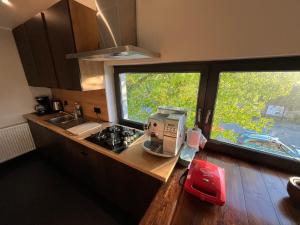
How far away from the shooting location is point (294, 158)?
1.00 metres

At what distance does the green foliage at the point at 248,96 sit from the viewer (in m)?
0.96

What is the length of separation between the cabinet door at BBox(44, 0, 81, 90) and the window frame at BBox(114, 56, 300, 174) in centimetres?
74

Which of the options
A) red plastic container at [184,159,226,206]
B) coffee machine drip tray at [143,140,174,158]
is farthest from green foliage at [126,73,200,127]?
red plastic container at [184,159,226,206]

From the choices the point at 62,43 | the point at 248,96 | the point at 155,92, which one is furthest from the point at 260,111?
the point at 62,43

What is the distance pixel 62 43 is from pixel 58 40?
3.3 inches

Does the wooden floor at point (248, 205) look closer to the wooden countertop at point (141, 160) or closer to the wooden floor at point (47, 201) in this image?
the wooden countertop at point (141, 160)

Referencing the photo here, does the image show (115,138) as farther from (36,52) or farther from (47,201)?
(36,52)

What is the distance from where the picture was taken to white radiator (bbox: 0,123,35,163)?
1.99 meters

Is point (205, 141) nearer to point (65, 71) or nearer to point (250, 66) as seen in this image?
point (250, 66)

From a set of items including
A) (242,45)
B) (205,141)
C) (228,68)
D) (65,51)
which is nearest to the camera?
(242,45)

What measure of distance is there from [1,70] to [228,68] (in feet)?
9.94

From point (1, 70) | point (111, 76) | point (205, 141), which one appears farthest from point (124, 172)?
point (1, 70)

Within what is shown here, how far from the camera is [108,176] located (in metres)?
1.27

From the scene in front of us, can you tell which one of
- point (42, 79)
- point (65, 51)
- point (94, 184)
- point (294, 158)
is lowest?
point (94, 184)
